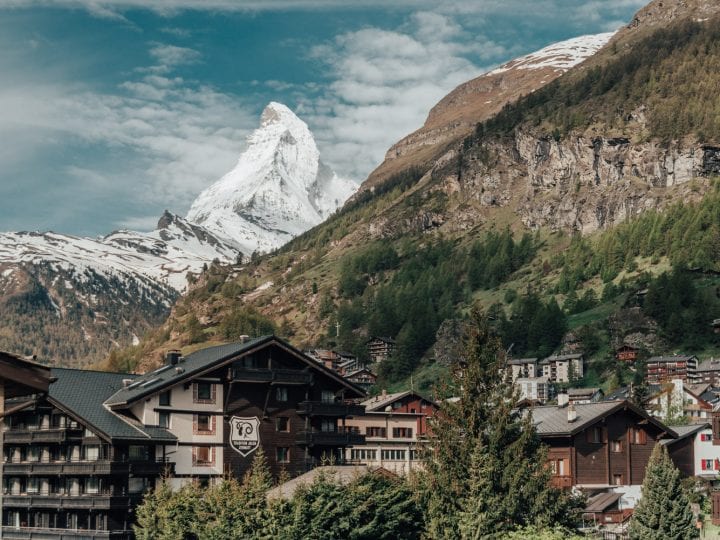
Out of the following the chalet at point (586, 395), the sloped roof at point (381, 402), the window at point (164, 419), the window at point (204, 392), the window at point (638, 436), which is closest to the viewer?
the window at point (164, 419)

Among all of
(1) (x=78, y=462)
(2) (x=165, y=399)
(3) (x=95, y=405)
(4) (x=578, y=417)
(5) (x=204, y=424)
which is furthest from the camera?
(4) (x=578, y=417)

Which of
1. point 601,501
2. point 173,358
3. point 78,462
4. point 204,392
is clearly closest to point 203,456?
point 204,392

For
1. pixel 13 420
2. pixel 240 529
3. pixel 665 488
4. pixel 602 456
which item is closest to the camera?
pixel 240 529

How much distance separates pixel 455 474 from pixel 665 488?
15064mm

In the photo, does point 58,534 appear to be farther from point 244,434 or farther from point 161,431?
point 244,434

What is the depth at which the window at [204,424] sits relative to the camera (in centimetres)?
7531

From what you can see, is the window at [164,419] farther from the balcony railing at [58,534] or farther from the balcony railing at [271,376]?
the balcony railing at [58,534]

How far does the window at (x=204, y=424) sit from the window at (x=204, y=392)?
1117mm

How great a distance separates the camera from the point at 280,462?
78.9 meters

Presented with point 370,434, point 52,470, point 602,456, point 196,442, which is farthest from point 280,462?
point 370,434

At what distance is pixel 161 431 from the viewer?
238 ft

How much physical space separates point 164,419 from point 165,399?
140cm

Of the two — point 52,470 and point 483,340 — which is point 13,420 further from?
point 483,340

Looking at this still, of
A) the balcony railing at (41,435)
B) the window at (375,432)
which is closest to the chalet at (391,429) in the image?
the window at (375,432)
